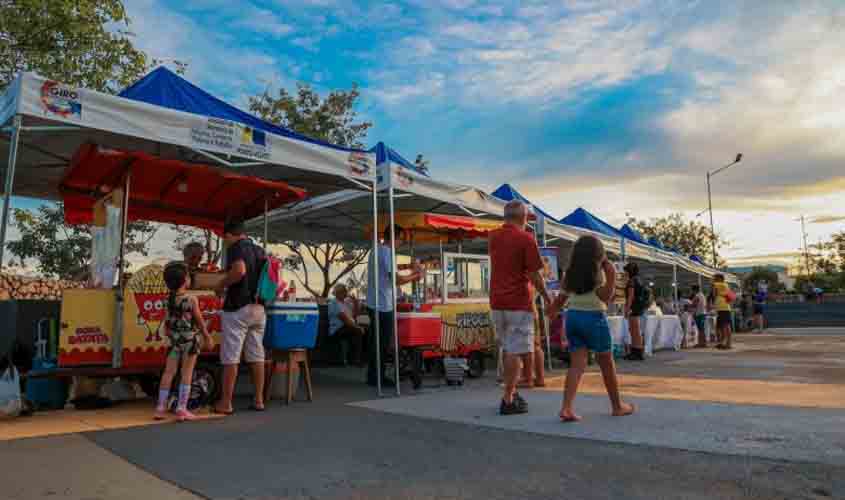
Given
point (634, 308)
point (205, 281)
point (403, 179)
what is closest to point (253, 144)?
point (205, 281)

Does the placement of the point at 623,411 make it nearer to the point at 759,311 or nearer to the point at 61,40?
the point at 61,40

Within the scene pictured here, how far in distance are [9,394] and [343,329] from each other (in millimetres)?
6398

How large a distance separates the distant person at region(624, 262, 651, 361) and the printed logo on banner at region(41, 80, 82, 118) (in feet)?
32.5

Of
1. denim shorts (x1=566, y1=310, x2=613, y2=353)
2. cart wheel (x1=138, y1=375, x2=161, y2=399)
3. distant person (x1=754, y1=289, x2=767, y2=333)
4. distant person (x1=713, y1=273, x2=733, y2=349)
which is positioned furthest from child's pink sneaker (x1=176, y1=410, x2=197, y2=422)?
distant person (x1=754, y1=289, x2=767, y2=333)

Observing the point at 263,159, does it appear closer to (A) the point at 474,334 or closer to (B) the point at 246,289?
(B) the point at 246,289

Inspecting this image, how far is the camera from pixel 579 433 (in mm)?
4465

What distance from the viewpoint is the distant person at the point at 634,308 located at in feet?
38.7

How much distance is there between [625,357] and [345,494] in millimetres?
10653

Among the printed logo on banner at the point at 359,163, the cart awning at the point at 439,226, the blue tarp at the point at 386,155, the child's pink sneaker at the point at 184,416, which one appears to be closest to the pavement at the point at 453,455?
the child's pink sneaker at the point at 184,416

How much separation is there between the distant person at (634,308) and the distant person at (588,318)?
6.97 meters

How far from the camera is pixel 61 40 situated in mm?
11227

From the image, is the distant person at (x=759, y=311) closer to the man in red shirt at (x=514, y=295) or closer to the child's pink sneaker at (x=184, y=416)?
the man in red shirt at (x=514, y=295)

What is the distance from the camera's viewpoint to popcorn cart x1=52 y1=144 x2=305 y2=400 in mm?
5637

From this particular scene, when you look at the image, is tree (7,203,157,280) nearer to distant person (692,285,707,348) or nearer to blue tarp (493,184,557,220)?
blue tarp (493,184,557,220)
